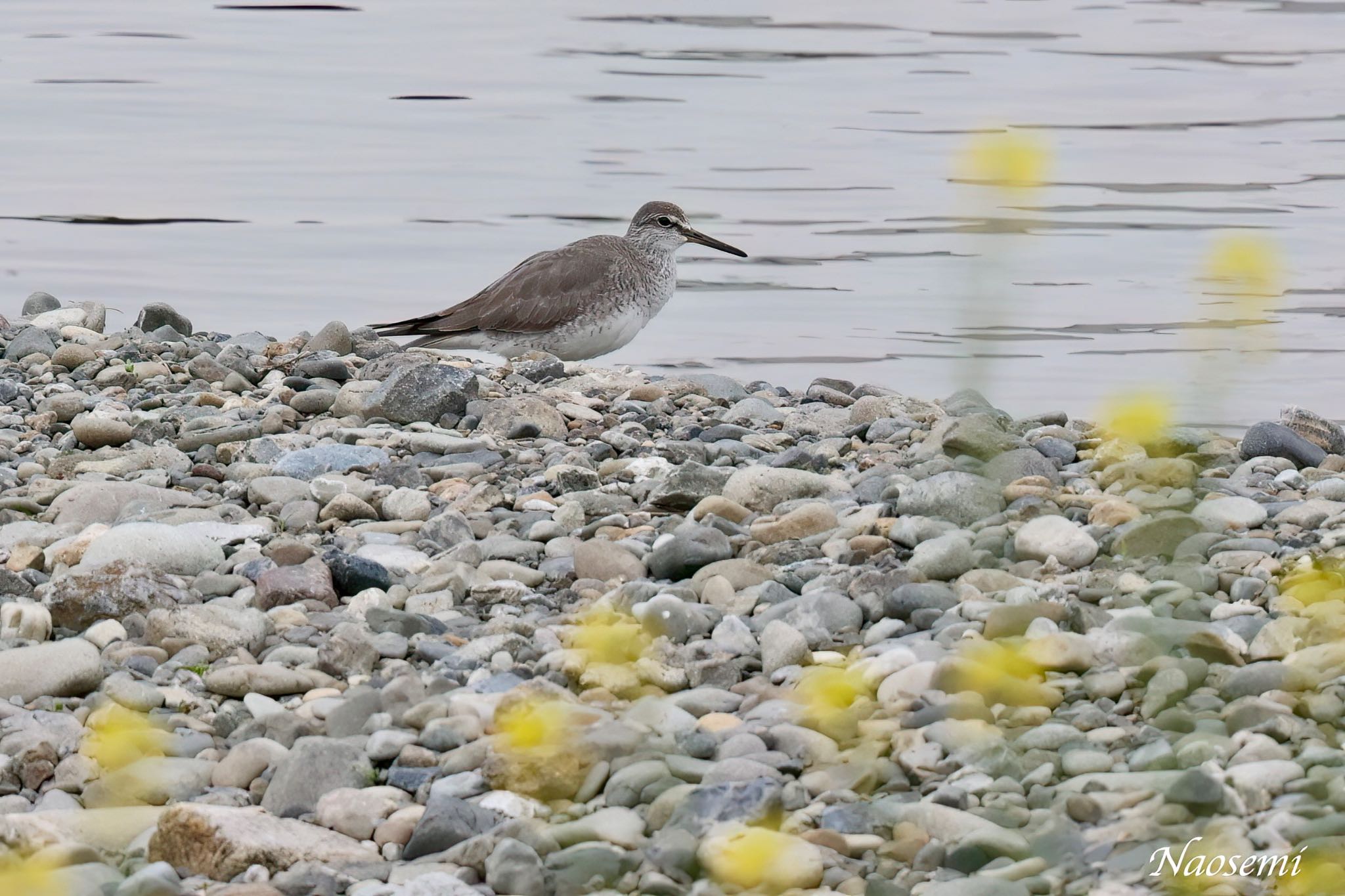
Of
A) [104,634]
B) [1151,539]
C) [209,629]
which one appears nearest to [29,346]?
[104,634]

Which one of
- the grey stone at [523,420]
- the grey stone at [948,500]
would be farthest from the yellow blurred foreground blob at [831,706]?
the grey stone at [523,420]

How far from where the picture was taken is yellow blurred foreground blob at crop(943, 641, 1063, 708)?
262 centimetres

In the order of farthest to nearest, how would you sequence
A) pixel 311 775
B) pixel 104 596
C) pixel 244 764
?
pixel 104 596
pixel 244 764
pixel 311 775

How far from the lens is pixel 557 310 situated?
933 centimetres

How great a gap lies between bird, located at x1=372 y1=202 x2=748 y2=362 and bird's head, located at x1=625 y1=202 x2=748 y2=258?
390mm

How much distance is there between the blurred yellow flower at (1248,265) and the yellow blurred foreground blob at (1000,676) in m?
0.63

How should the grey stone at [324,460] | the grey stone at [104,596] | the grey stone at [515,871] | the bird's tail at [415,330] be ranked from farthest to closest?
the bird's tail at [415,330], the grey stone at [324,460], the grey stone at [104,596], the grey stone at [515,871]

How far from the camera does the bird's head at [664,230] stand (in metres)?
10.3

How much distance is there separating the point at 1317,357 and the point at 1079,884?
7.74 metres

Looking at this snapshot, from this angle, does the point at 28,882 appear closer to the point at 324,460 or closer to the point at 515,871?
the point at 515,871

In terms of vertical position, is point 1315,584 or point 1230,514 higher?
point 1315,584

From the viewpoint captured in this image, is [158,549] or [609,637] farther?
[158,549]

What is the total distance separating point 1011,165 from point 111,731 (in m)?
1.84

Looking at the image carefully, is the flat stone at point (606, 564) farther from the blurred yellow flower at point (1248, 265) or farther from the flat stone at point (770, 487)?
the blurred yellow flower at point (1248, 265)
